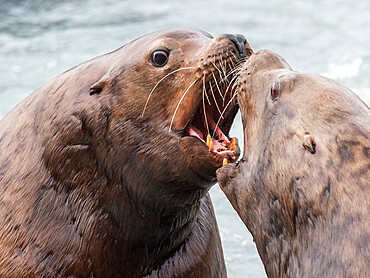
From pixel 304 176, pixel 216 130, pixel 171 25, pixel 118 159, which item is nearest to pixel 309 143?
pixel 304 176

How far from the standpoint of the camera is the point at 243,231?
756cm

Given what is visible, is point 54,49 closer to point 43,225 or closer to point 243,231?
point 243,231

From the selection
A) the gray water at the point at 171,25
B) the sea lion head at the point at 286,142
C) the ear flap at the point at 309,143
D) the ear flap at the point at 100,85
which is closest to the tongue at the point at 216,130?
the sea lion head at the point at 286,142

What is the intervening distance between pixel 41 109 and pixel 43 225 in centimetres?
63

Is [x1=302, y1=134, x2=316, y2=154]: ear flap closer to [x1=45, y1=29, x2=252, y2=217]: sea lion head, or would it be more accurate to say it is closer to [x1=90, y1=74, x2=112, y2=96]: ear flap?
[x1=45, y1=29, x2=252, y2=217]: sea lion head

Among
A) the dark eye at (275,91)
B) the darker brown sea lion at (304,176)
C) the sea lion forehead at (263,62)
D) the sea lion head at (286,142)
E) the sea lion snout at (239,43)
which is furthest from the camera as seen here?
the sea lion snout at (239,43)

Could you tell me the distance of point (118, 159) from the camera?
14.6 ft

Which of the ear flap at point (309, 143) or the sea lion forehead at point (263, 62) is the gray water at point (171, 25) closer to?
the sea lion forehead at point (263, 62)

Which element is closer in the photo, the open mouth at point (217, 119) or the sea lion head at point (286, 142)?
the sea lion head at point (286, 142)

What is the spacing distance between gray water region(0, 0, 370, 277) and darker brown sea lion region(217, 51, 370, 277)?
5573mm

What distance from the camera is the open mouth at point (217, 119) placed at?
427 centimetres

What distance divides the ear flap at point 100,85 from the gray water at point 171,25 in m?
5.07

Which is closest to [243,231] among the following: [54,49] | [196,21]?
[54,49]

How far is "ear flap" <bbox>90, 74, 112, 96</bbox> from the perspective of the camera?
14.7 feet
